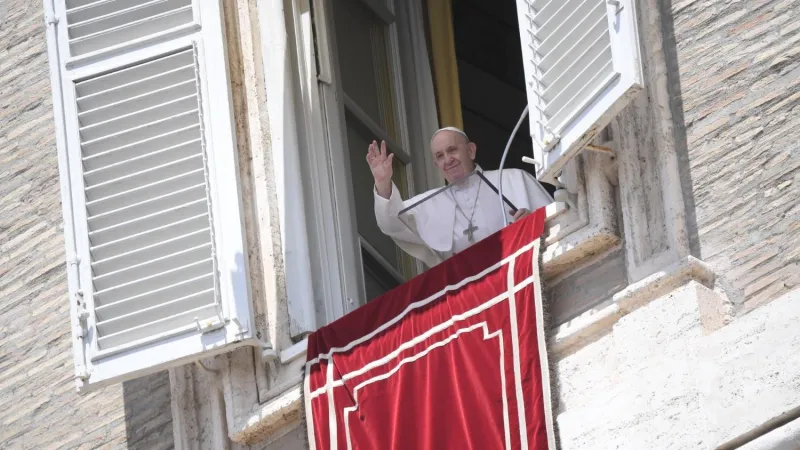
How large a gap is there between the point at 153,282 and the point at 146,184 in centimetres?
38

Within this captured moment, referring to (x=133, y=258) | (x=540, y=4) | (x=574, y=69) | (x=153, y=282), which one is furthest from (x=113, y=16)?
(x=574, y=69)

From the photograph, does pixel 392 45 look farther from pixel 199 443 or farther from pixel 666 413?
pixel 666 413

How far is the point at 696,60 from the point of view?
820 centimetres

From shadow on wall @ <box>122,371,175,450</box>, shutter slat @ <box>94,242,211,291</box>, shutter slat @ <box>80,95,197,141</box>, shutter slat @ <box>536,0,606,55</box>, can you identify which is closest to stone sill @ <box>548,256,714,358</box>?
shutter slat @ <box>536,0,606,55</box>

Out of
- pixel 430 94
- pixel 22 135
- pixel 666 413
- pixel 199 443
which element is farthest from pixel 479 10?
pixel 666 413

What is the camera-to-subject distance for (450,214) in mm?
9477

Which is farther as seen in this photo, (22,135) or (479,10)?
(479,10)

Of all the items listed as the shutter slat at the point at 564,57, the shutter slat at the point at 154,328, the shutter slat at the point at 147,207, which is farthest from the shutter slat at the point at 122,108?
the shutter slat at the point at 564,57

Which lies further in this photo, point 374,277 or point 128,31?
point 374,277

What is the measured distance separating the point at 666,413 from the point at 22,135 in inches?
139

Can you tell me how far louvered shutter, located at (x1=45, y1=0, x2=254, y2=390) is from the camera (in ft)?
29.4

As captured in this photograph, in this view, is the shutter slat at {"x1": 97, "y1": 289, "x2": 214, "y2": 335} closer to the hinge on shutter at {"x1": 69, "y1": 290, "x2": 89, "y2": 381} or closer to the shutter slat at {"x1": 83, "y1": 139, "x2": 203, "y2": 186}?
the hinge on shutter at {"x1": 69, "y1": 290, "x2": 89, "y2": 381}

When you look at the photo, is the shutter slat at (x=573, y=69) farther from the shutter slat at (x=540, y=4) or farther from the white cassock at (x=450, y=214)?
the white cassock at (x=450, y=214)

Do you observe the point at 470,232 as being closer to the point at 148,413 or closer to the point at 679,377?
the point at 148,413
